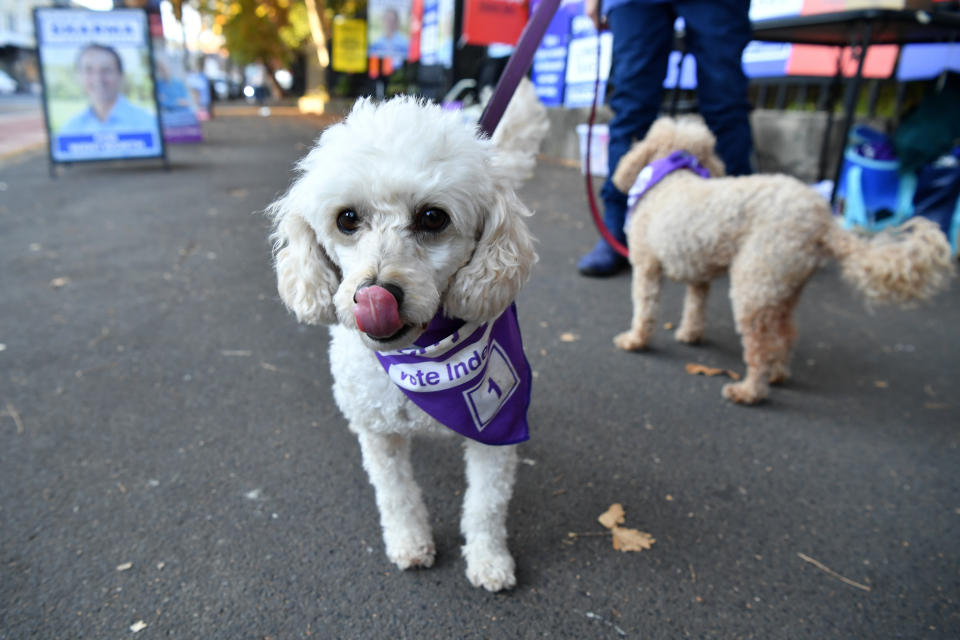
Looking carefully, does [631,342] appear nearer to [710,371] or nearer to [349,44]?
[710,371]

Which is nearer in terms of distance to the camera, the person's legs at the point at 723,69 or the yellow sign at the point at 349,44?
the person's legs at the point at 723,69

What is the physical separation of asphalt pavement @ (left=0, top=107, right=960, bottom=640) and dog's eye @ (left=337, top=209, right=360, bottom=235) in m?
1.13

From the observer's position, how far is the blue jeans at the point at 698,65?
12.0 feet

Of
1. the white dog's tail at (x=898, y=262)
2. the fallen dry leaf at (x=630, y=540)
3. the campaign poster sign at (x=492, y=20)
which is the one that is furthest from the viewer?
the campaign poster sign at (x=492, y=20)

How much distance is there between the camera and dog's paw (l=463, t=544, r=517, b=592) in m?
1.88

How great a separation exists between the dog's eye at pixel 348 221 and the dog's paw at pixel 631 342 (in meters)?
2.29

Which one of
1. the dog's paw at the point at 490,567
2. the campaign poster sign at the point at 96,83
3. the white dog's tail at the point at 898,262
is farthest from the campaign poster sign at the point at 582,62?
the dog's paw at the point at 490,567

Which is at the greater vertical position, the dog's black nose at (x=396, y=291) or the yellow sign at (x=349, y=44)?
the yellow sign at (x=349, y=44)

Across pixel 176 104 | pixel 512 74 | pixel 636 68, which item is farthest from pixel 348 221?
pixel 176 104

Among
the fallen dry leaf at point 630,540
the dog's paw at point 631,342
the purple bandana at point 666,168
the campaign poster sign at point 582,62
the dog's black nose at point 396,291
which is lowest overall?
the fallen dry leaf at point 630,540

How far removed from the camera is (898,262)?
99.9 inches

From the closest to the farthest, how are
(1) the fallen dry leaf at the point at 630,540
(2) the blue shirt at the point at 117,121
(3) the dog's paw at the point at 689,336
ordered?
(1) the fallen dry leaf at the point at 630,540 < (3) the dog's paw at the point at 689,336 < (2) the blue shirt at the point at 117,121

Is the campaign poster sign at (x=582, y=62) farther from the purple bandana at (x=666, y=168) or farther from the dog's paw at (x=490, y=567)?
the dog's paw at (x=490, y=567)

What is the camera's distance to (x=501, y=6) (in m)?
9.12
